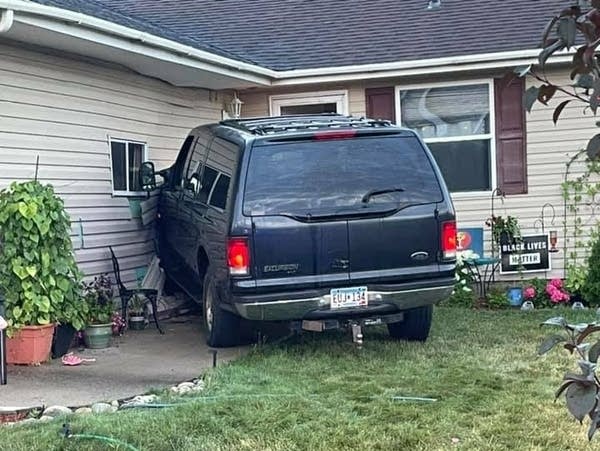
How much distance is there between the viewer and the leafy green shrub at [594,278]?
9234 millimetres

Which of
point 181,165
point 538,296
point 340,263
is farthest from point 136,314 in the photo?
point 538,296

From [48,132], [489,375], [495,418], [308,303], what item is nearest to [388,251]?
[308,303]

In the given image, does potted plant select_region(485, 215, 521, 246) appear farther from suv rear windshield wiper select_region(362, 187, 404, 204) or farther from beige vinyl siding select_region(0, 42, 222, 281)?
beige vinyl siding select_region(0, 42, 222, 281)

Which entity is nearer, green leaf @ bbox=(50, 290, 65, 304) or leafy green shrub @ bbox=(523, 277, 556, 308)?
green leaf @ bbox=(50, 290, 65, 304)

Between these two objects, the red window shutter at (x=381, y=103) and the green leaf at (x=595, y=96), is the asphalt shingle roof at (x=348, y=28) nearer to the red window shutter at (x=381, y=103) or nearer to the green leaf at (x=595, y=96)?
the red window shutter at (x=381, y=103)

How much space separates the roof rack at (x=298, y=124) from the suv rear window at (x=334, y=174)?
24 centimetres

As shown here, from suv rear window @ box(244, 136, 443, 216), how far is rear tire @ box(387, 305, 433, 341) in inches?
43.6

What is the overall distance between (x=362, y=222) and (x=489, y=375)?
150 centimetres

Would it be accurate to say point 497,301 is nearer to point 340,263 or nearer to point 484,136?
point 484,136

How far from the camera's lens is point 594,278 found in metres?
9.29

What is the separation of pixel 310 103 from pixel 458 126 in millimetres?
2022

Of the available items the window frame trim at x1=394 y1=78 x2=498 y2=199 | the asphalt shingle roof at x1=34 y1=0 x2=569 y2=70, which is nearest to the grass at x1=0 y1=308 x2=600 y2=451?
the window frame trim at x1=394 y1=78 x2=498 y2=199

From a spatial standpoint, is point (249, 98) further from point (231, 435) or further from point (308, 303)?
point (231, 435)

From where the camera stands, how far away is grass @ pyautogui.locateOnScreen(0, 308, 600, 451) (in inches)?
171
